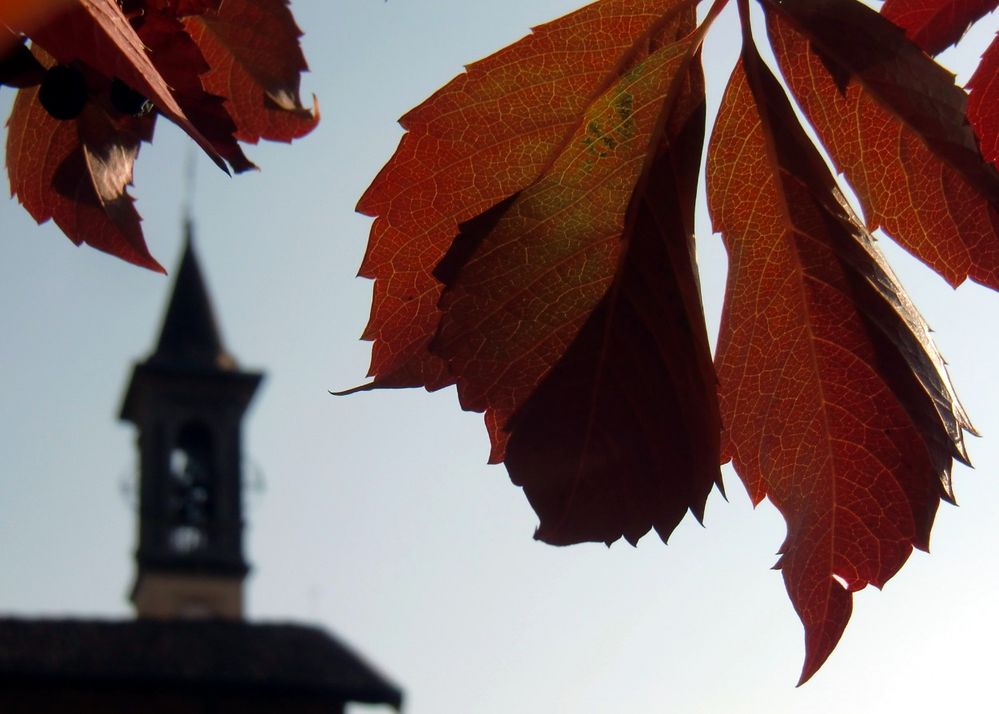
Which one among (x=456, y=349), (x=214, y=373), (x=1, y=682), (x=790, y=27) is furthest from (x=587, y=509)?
(x=214, y=373)

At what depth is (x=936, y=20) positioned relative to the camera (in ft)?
1.69

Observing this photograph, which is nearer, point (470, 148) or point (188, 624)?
point (470, 148)

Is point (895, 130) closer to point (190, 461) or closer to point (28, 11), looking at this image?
point (28, 11)

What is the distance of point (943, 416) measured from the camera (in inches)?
17.9

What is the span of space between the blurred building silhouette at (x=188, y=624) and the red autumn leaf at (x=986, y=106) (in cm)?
2227

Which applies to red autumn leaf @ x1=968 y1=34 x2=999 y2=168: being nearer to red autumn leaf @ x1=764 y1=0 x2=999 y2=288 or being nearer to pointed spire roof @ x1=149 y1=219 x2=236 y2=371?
red autumn leaf @ x1=764 y1=0 x2=999 y2=288

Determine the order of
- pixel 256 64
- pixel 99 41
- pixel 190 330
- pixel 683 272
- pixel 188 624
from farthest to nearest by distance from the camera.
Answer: pixel 190 330, pixel 188 624, pixel 256 64, pixel 683 272, pixel 99 41

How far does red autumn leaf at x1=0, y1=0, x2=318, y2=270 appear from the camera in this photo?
45 cm

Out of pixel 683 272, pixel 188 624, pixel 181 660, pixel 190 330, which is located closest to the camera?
pixel 683 272

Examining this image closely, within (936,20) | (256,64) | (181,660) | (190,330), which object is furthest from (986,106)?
(190,330)

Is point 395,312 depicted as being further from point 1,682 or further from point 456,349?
point 1,682

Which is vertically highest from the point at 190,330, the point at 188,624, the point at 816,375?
the point at 190,330

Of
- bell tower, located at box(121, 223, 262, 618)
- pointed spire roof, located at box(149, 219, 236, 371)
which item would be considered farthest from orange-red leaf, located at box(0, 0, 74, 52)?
pointed spire roof, located at box(149, 219, 236, 371)

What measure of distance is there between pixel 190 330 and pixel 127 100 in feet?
97.1
